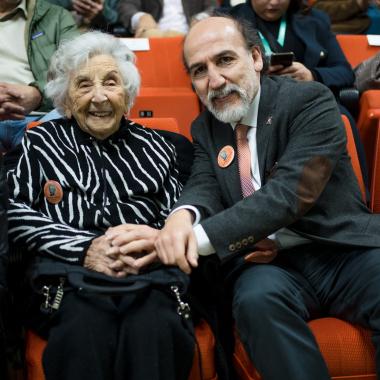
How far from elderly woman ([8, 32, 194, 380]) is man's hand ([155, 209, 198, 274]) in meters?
0.06

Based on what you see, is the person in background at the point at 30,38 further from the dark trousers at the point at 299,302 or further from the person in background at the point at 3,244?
the dark trousers at the point at 299,302

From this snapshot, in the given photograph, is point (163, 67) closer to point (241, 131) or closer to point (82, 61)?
point (82, 61)

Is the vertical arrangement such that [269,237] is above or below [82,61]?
below

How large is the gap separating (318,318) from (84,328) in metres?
0.62

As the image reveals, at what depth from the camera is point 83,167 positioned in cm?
171

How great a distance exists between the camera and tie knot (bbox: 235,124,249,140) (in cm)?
175

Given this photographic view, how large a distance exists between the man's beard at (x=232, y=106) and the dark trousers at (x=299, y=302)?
1.39 ft

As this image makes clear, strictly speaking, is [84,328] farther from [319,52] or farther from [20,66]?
[319,52]

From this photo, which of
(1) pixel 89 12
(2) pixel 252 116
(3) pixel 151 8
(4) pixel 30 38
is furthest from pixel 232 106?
(3) pixel 151 8

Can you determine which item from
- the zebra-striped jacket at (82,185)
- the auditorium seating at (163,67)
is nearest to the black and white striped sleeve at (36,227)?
the zebra-striped jacket at (82,185)

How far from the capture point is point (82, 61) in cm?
182

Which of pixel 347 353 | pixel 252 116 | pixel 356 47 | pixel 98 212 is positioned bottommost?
pixel 347 353

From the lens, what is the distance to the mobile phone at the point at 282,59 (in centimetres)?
230

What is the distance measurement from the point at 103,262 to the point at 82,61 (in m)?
0.68
